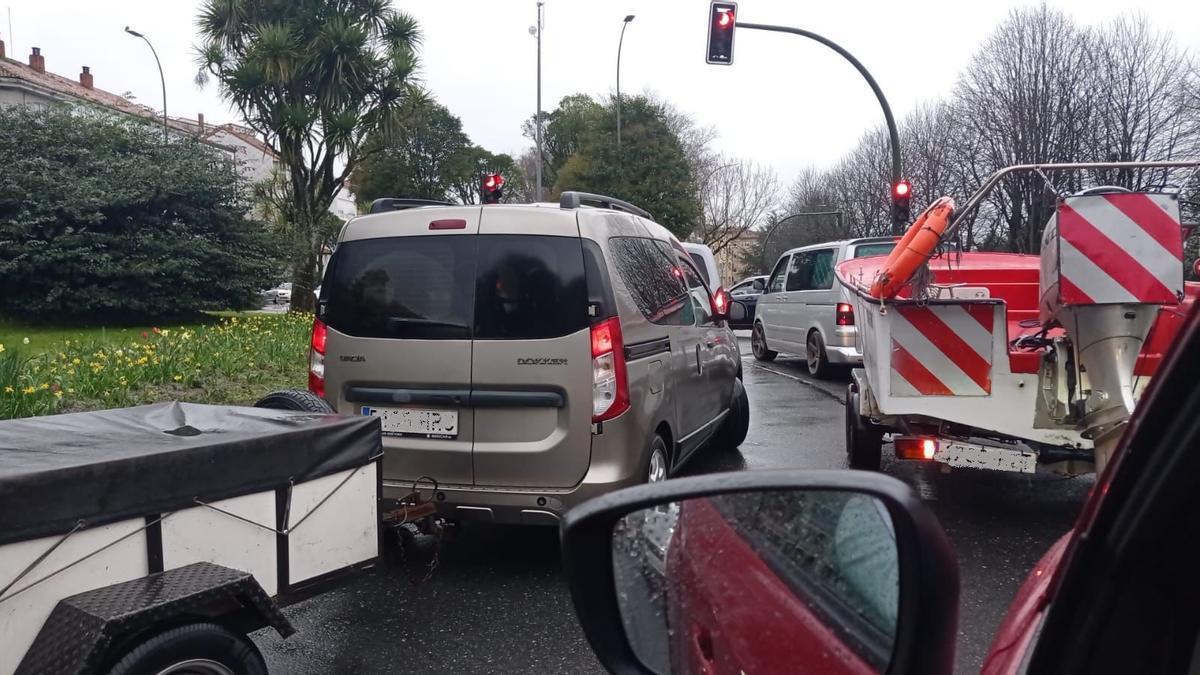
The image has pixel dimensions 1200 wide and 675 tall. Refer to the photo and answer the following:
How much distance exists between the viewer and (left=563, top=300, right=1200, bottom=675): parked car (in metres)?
0.84

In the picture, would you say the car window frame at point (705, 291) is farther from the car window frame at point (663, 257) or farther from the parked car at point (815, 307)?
the parked car at point (815, 307)

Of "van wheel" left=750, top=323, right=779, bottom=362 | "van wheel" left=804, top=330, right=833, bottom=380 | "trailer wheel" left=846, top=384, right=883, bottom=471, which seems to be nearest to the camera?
"trailer wheel" left=846, top=384, right=883, bottom=471

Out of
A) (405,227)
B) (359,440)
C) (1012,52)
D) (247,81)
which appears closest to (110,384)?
(405,227)

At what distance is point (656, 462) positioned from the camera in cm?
489

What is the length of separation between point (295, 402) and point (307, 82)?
17371 mm

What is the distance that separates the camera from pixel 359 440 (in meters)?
3.43

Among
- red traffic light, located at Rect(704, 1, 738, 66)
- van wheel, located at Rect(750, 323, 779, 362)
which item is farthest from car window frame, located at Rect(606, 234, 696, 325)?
red traffic light, located at Rect(704, 1, 738, 66)

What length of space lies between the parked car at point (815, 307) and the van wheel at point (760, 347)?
0.56m

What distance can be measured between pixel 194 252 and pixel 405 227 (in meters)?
13.3

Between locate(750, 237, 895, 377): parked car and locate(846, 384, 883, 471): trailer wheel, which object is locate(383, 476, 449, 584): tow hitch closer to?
locate(846, 384, 883, 471): trailer wheel

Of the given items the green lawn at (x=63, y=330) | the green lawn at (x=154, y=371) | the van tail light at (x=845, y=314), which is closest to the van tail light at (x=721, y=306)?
the van tail light at (x=845, y=314)

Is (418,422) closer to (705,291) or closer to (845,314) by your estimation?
(705,291)

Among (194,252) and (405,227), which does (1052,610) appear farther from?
(194,252)

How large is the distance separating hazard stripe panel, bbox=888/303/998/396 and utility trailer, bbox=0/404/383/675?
3.17m
